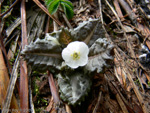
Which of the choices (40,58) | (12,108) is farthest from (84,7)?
(12,108)

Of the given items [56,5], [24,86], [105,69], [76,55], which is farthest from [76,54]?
[56,5]

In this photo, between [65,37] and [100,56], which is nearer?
[100,56]

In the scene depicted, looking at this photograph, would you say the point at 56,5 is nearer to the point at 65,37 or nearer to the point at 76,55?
the point at 65,37

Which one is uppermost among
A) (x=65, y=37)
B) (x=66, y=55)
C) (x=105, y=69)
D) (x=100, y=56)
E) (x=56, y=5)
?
(x=56, y=5)

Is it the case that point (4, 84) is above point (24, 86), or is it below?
above

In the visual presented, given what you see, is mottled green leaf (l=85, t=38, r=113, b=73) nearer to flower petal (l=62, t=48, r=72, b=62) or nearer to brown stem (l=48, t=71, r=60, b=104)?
flower petal (l=62, t=48, r=72, b=62)
